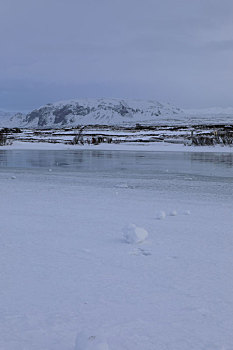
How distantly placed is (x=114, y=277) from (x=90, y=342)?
1.35 meters

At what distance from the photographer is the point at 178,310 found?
2.99 meters

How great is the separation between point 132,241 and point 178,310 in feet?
6.09

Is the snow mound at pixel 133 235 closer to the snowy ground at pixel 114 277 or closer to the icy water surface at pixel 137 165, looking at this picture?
the snowy ground at pixel 114 277

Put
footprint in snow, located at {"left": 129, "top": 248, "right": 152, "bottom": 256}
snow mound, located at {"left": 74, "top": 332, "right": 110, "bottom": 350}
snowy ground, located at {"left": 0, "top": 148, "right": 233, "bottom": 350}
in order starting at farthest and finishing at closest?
1. footprint in snow, located at {"left": 129, "top": 248, "right": 152, "bottom": 256}
2. snowy ground, located at {"left": 0, "top": 148, "right": 233, "bottom": 350}
3. snow mound, located at {"left": 74, "top": 332, "right": 110, "bottom": 350}

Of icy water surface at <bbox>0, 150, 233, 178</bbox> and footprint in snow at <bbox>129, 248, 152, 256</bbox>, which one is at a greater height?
icy water surface at <bbox>0, 150, 233, 178</bbox>

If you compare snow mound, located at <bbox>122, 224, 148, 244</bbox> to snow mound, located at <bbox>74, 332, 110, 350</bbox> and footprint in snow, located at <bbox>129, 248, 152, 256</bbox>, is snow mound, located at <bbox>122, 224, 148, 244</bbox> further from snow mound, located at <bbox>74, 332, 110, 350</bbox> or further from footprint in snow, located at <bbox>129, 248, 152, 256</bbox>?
snow mound, located at <bbox>74, 332, 110, 350</bbox>

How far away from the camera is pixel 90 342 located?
91.8 inches

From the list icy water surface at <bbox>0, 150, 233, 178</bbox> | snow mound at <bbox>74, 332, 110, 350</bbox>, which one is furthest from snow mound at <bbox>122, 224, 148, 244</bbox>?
icy water surface at <bbox>0, 150, 233, 178</bbox>

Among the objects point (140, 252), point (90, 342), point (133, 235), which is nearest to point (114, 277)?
point (140, 252)

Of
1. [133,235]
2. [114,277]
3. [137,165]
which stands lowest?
[114,277]

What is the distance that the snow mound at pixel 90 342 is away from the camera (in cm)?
230

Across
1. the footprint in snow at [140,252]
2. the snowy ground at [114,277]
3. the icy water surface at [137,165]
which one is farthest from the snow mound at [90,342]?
the icy water surface at [137,165]

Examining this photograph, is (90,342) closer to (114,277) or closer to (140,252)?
(114,277)

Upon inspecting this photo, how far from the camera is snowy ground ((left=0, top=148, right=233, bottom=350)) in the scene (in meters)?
2.66
